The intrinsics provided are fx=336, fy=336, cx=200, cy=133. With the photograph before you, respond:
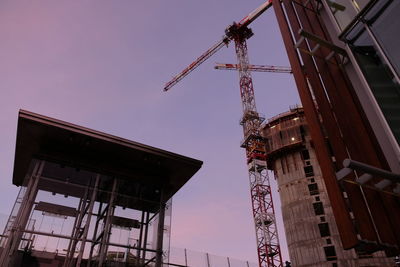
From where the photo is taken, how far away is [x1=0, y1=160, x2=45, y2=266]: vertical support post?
56.5 feet

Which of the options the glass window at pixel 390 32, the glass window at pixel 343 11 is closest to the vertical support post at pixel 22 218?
the glass window at pixel 343 11

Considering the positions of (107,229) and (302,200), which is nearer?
(107,229)

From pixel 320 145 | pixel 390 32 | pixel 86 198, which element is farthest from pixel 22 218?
pixel 390 32

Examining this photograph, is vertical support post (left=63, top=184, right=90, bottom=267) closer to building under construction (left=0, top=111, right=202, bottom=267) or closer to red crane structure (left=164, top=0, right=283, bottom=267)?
building under construction (left=0, top=111, right=202, bottom=267)

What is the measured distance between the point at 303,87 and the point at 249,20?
83289 millimetres

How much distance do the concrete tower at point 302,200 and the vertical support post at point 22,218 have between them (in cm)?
5175

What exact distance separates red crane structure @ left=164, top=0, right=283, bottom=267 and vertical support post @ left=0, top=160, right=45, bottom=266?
54218 millimetres

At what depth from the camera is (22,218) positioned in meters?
18.4

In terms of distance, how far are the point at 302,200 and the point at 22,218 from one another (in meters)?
→ 61.0

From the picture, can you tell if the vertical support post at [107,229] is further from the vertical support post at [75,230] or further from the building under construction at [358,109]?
the building under construction at [358,109]

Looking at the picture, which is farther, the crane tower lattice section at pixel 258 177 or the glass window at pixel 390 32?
the crane tower lattice section at pixel 258 177

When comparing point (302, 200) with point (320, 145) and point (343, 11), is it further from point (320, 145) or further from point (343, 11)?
point (320, 145)

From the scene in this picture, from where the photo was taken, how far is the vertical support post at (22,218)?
56.5 ft

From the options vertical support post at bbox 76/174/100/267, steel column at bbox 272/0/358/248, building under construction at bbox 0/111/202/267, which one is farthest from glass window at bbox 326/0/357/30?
vertical support post at bbox 76/174/100/267
